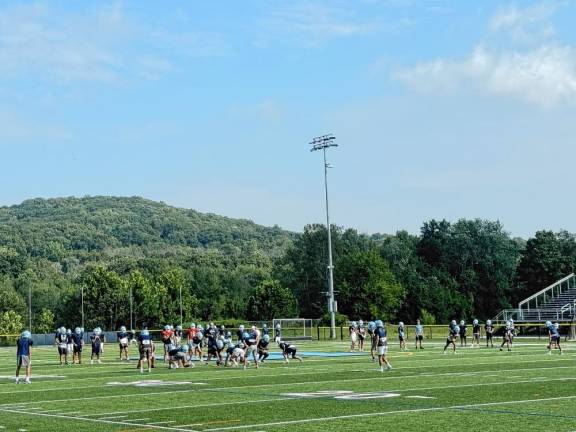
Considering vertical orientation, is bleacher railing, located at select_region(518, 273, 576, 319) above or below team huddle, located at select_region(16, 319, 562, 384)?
above

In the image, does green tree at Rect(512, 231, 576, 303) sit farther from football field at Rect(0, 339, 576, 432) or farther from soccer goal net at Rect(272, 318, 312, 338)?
football field at Rect(0, 339, 576, 432)

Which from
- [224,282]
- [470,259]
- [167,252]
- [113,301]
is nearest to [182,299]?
[113,301]

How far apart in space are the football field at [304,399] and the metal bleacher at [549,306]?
34205 mm

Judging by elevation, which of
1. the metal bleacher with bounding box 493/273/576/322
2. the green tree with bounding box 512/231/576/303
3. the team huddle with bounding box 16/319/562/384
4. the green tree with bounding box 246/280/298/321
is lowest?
the team huddle with bounding box 16/319/562/384

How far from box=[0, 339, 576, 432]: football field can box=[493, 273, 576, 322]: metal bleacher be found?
34205 millimetres

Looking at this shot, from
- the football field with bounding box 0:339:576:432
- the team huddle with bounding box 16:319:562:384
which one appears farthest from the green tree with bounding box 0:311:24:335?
the football field with bounding box 0:339:576:432

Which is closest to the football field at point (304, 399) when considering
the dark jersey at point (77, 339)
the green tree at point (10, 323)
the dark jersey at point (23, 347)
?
the dark jersey at point (23, 347)

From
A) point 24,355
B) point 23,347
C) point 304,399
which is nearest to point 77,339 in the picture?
point 23,347

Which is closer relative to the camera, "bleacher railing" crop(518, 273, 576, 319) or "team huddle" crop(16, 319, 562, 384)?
"team huddle" crop(16, 319, 562, 384)

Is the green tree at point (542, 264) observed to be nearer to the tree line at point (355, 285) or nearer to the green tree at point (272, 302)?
the tree line at point (355, 285)

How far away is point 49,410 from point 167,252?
17022 cm

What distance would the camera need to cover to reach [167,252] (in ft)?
612

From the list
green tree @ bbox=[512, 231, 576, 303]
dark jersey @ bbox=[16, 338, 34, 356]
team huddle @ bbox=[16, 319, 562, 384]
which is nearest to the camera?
dark jersey @ bbox=[16, 338, 34, 356]

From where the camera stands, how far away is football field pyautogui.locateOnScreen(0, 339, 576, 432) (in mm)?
14594
